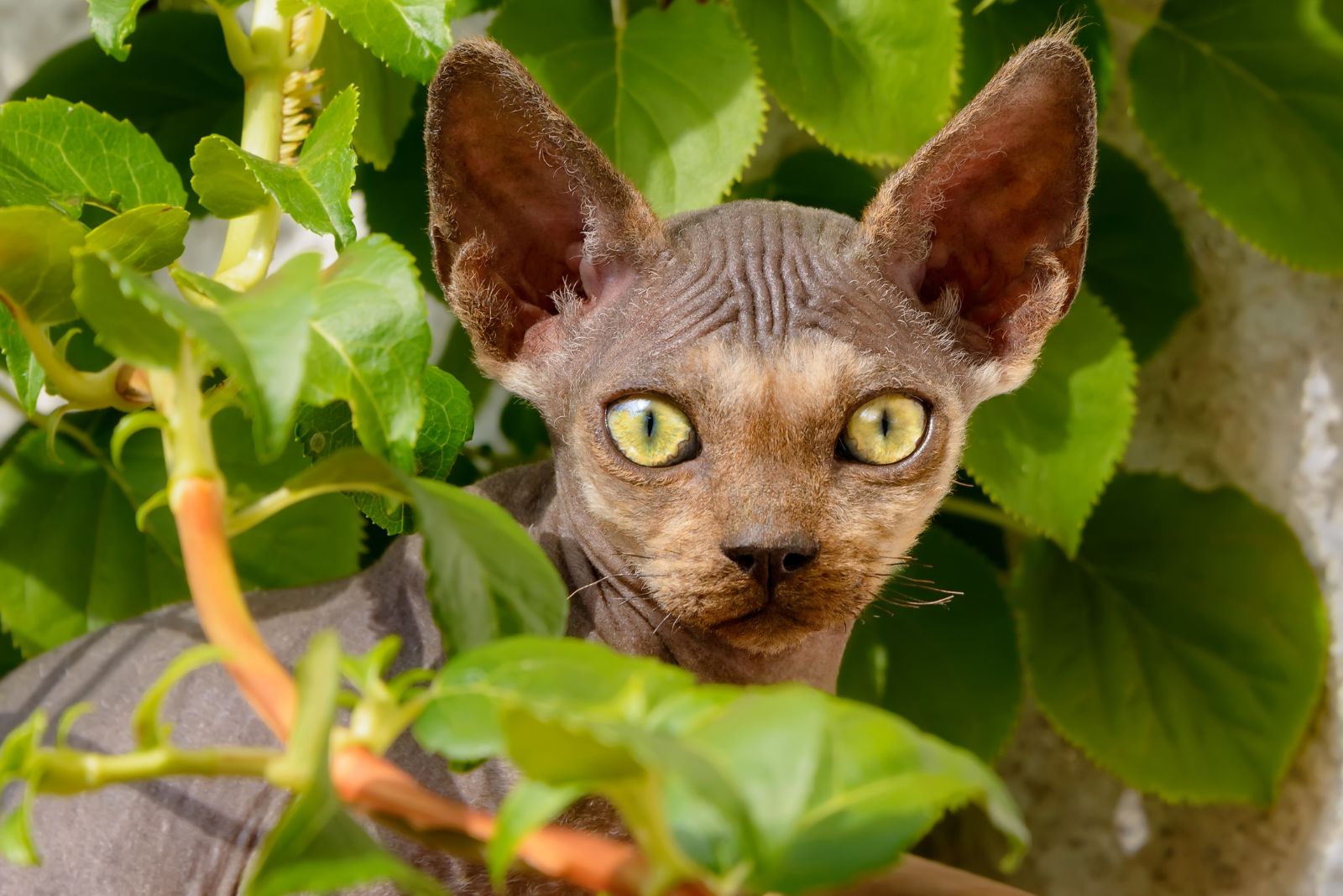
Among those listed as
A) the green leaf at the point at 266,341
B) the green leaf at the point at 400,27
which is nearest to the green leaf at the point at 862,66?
the green leaf at the point at 400,27

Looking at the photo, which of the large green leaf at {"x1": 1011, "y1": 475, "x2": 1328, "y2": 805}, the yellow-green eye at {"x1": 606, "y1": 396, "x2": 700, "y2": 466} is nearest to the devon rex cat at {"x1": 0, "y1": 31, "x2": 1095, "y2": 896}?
the yellow-green eye at {"x1": 606, "y1": 396, "x2": 700, "y2": 466}

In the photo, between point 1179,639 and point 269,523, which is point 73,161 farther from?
point 1179,639

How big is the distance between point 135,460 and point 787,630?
0.72 m

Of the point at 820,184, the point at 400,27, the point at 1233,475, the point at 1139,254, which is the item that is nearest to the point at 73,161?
the point at 400,27

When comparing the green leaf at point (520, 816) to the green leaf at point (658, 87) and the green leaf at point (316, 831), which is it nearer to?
the green leaf at point (316, 831)

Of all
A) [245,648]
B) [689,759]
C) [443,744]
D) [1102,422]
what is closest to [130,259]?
[245,648]

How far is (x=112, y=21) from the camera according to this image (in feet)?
2.86

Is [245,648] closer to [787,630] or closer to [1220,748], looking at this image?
[787,630]

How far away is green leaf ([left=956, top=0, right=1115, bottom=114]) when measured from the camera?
1429 mm

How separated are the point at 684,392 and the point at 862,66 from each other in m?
0.54

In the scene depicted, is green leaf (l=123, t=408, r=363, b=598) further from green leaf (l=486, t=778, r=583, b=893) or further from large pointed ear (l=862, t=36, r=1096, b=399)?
green leaf (l=486, t=778, r=583, b=893)

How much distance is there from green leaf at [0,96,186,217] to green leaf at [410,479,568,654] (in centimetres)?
39

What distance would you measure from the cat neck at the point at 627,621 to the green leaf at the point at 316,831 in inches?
18.0

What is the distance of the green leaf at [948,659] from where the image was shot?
59.3 inches
